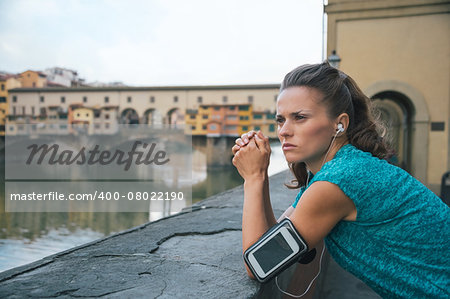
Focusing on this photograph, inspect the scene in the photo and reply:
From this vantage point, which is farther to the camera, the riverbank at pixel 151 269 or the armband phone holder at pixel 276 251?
the riverbank at pixel 151 269

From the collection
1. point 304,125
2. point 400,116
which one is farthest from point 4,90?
point 304,125

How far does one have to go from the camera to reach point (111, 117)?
3169cm

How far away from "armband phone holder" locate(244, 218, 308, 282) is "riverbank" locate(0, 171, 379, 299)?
10 centimetres

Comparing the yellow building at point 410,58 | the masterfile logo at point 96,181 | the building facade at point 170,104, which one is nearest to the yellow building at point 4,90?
the building facade at point 170,104

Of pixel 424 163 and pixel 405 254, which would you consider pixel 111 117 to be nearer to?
pixel 424 163

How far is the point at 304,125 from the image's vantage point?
3.34ft

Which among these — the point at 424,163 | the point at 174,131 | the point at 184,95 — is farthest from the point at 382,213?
the point at 184,95

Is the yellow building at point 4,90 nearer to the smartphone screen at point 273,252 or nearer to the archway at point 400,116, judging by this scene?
the archway at point 400,116

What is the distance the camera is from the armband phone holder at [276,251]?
871 millimetres

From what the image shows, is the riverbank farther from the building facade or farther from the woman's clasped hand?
the building facade

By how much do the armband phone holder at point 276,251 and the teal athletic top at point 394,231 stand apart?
15 cm

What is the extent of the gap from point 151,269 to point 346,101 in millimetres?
770

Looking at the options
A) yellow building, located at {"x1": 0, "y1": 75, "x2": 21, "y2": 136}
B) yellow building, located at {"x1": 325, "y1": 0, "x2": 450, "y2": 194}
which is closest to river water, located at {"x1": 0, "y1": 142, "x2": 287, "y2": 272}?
yellow building, located at {"x1": 325, "y1": 0, "x2": 450, "y2": 194}

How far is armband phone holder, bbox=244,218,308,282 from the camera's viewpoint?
0.87 metres
